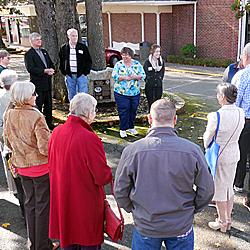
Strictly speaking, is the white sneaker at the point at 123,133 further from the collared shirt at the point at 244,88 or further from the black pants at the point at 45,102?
the collared shirt at the point at 244,88

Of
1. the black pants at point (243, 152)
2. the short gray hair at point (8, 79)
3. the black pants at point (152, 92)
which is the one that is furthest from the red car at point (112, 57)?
the short gray hair at point (8, 79)

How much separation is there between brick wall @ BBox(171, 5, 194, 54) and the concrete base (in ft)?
39.6

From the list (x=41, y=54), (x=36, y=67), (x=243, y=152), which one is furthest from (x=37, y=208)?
(x=41, y=54)

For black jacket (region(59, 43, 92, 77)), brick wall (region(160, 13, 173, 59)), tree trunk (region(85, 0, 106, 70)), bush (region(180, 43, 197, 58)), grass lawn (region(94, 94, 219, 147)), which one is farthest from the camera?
brick wall (region(160, 13, 173, 59))

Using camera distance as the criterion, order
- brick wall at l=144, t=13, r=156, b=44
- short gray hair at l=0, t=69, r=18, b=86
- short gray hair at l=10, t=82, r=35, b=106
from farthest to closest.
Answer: brick wall at l=144, t=13, r=156, b=44, short gray hair at l=0, t=69, r=18, b=86, short gray hair at l=10, t=82, r=35, b=106

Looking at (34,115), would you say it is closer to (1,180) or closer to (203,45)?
(1,180)

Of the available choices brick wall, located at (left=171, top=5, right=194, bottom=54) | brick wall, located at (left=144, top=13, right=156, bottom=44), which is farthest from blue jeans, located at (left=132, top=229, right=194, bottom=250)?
brick wall, located at (left=144, top=13, right=156, bottom=44)

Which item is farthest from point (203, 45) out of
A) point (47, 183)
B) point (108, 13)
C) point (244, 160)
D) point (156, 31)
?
point (47, 183)

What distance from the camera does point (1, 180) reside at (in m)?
5.87

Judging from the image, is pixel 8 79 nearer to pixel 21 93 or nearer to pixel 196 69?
pixel 21 93

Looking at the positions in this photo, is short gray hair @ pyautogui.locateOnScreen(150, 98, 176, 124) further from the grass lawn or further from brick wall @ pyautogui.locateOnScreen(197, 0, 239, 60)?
brick wall @ pyautogui.locateOnScreen(197, 0, 239, 60)

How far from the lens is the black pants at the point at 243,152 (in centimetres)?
489

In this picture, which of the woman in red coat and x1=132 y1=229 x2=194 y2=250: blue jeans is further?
the woman in red coat

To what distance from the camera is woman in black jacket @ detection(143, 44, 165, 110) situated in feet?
25.2
